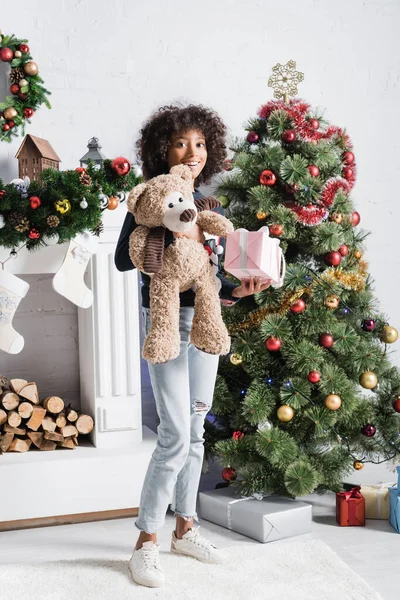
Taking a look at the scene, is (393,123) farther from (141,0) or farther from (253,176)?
(141,0)

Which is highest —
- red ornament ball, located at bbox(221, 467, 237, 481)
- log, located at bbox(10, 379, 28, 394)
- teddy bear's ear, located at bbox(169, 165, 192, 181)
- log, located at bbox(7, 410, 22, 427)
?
teddy bear's ear, located at bbox(169, 165, 192, 181)

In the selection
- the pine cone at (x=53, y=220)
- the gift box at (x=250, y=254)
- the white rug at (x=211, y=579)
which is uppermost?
the pine cone at (x=53, y=220)

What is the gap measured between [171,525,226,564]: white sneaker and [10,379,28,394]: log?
2.89ft

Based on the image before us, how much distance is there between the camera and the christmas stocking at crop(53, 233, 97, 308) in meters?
2.62

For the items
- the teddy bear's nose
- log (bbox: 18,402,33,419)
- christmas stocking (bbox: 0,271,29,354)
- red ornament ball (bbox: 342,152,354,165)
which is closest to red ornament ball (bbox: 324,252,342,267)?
red ornament ball (bbox: 342,152,354,165)

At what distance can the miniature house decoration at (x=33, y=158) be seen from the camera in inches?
106

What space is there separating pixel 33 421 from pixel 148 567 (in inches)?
33.8

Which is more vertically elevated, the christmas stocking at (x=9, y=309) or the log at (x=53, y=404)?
the christmas stocking at (x=9, y=309)

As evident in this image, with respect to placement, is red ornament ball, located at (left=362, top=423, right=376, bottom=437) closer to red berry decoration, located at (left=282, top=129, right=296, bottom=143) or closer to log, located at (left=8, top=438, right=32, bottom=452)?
red berry decoration, located at (left=282, top=129, right=296, bottom=143)

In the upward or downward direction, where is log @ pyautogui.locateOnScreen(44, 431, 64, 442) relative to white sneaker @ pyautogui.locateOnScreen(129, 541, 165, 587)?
upward

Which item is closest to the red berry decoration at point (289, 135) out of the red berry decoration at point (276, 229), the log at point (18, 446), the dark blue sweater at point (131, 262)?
the red berry decoration at point (276, 229)

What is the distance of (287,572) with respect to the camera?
2.20m

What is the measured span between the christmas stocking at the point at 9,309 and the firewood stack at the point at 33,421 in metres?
0.24

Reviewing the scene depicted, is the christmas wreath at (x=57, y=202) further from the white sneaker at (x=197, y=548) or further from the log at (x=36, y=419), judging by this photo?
the white sneaker at (x=197, y=548)
